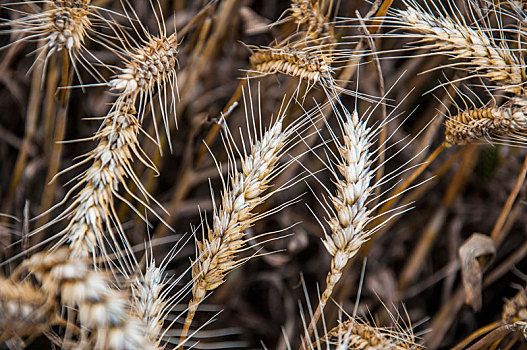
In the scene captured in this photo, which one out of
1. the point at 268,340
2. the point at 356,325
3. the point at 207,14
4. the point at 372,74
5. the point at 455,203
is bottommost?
the point at 268,340

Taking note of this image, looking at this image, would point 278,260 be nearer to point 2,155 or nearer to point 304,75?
point 304,75

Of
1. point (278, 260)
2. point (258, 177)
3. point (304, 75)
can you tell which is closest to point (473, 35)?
point (304, 75)

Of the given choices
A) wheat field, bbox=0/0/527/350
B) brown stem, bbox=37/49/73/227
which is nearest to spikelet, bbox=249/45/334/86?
wheat field, bbox=0/0/527/350

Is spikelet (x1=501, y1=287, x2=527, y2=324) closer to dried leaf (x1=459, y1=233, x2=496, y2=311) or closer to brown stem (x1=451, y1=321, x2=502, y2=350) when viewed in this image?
brown stem (x1=451, y1=321, x2=502, y2=350)

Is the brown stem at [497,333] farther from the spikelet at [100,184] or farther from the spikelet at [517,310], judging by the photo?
the spikelet at [100,184]

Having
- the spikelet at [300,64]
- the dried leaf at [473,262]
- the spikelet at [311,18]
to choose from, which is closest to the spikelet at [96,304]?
the spikelet at [300,64]
